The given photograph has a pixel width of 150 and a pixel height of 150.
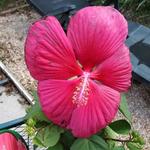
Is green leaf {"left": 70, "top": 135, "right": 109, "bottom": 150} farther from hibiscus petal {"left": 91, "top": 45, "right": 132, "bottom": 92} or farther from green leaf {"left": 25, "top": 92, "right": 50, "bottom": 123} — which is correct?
hibiscus petal {"left": 91, "top": 45, "right": 132, "bottom": 92}

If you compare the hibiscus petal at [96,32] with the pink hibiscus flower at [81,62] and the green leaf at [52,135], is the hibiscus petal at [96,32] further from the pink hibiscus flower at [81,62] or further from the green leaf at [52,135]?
the green leaf at [52,135]

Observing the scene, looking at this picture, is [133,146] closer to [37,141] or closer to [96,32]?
[37,141]

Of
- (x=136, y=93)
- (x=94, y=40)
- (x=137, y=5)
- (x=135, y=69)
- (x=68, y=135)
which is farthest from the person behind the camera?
(x=137, y=5)

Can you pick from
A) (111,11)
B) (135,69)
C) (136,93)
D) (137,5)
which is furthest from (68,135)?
(137,5)

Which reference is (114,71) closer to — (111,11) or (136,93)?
(111,11)

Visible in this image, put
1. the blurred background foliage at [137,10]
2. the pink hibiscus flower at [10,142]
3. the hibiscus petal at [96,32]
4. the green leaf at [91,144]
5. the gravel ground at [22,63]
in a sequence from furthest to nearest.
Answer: the blurred background foliage at [137,10] < the gravel ground at [22,63] < the pink hibiscus flower at [10,142] < the green leaf at [91,144] < the hibiscus petal at [96,32]

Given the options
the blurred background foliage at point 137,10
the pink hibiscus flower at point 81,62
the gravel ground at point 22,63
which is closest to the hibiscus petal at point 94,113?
the pink hibiscus flower at point 81,62

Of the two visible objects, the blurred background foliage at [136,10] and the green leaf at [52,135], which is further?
the blurred background foliage at [136,10]
